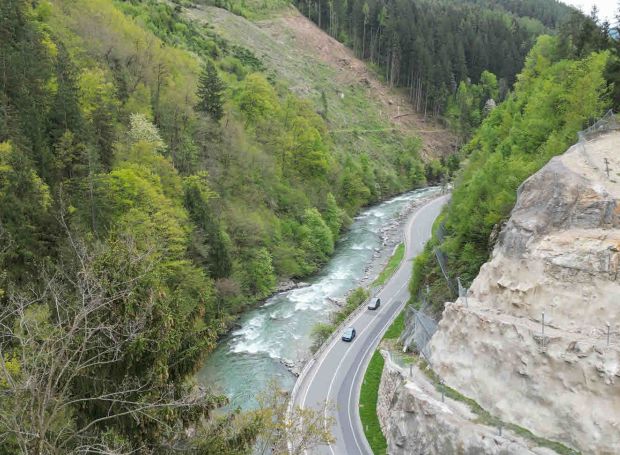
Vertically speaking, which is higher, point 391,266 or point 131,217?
point 131,217

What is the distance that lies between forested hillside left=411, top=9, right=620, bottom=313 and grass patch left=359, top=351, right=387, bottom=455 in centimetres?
489

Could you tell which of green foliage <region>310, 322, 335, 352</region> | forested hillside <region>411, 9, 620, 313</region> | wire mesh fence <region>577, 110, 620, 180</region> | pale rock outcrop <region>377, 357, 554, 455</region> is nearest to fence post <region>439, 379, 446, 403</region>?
pale rock outcrop <region>377, 357, 554, 455</region>

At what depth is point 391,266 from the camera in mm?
46219

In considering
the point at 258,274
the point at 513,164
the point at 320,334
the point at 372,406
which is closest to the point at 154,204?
the point at 258,274

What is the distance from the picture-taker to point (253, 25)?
93500 mm

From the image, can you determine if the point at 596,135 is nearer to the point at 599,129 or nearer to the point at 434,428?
the point at 599,129

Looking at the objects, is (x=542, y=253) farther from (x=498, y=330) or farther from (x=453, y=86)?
(x=453, y=86)

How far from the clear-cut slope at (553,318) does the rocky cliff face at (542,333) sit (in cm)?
3

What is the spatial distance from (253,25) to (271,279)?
66427 millimetres

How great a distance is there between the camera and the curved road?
23.3 m

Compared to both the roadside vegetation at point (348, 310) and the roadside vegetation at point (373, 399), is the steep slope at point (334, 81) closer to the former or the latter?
the roadside vegetation at point (348, 310)

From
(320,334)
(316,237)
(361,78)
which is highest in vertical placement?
(361,78)

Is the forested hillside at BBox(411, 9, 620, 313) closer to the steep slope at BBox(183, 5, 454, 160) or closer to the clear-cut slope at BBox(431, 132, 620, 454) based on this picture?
the clear-cut slope at BBox(431, 132, 620, 454)

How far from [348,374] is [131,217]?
15.6 m
